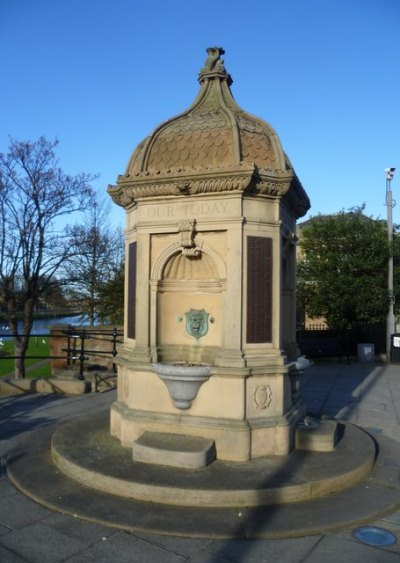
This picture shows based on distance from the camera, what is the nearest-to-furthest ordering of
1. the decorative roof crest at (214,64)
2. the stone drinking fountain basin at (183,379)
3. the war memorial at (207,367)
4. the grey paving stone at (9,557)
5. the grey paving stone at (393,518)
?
1. the grey paving stone at (9,557)
2. the grey paving stone at (393,518)
3. the war memorial at (207,367)
4. the stone drinking fountain basin at (183,379)
5. the decorative roof crest at (214,64)

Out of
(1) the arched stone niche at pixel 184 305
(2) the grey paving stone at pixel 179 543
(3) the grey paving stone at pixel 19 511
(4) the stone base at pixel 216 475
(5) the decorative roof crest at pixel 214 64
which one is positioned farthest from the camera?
(5) the decorative roof crest at pixel 214 64

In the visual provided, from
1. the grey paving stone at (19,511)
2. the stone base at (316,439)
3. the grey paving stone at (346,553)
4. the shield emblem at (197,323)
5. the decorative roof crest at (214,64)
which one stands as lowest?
the grey paving stone at (346,553)

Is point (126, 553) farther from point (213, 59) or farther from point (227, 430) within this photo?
point (213, 59)

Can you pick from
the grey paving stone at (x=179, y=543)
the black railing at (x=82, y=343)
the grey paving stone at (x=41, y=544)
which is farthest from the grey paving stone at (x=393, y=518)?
the black railing at (x=82, y=343)

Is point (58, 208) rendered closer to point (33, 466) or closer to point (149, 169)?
point (149, 169)

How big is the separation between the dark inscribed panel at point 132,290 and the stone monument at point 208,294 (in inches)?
1.5

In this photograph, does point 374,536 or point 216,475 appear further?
point 216,475

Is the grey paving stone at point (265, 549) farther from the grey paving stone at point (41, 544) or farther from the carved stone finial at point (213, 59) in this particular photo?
the carved stone finial at point (213, 59)

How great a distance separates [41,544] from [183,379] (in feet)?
8.47

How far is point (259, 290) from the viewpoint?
21.6 ft

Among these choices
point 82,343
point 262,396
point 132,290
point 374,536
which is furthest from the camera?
point 82,343

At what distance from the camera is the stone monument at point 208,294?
6.18 m

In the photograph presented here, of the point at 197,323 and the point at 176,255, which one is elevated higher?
the point at 176,255

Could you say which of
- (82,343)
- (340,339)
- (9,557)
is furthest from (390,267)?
(9,557)
